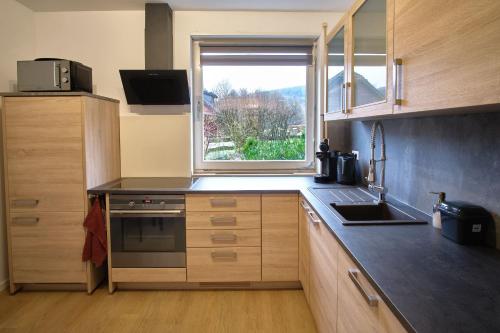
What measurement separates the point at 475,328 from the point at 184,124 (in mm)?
2821

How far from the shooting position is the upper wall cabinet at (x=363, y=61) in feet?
5.23

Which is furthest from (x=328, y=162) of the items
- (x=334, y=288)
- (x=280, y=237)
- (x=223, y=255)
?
(x=334, y=288)

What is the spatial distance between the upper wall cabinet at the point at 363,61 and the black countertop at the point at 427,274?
1.84 feet

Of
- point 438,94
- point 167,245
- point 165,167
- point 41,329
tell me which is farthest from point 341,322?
point 165,167

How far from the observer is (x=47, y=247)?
9.00 feet

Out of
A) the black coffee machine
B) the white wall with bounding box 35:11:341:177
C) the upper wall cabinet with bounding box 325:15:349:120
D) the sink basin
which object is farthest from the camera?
the white wall with bounding box 35:11:341:177

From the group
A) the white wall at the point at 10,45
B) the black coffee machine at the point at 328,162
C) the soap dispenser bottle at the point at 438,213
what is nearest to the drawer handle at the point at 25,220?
the white wall at the point at 10,45

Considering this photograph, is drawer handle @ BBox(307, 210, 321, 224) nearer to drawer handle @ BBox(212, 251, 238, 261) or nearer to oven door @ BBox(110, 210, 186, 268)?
drawer handle @ BBox(212, 251, 238, 261)

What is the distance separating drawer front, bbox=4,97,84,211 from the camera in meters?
2.65

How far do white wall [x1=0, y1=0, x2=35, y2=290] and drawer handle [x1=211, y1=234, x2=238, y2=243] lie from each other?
5.68 ft

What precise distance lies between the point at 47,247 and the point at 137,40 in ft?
6.32

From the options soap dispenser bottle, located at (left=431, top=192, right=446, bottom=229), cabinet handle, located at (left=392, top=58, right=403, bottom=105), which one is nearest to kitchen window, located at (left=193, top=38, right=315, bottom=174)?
soap dispenser bottle, located at (left=431, top=192, right=446, bottom=229)

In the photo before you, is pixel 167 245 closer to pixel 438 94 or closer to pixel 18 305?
pixel 18 305

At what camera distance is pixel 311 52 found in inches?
133
